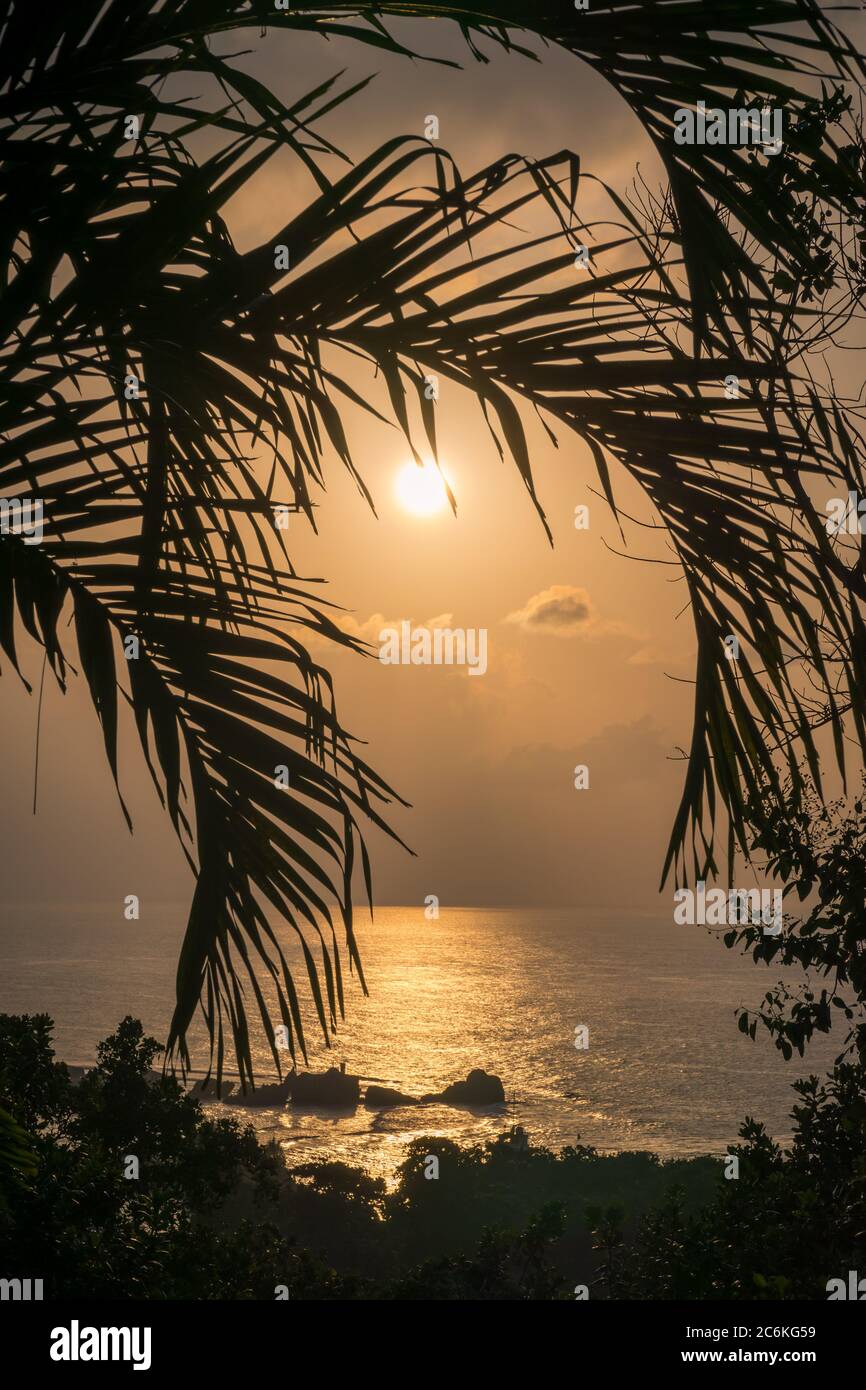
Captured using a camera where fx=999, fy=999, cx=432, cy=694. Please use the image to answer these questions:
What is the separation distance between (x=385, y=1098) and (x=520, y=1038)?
14.8 m

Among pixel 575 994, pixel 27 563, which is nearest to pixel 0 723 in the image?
pixel 27 563

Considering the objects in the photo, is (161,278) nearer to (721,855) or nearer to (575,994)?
(721,855)

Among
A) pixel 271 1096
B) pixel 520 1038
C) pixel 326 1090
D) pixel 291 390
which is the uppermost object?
pixel 291 390

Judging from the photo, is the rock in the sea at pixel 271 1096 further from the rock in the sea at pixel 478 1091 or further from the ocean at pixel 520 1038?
the rock in the sea at pixel 478 1091

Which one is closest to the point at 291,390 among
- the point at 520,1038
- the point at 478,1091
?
the point at 478,1091

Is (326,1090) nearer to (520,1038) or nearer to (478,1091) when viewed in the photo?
(478,1091)

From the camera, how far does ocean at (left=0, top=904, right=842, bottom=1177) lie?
43.2 m

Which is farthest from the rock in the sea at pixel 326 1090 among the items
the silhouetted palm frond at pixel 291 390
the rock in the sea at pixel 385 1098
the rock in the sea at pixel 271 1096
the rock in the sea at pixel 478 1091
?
the silhouetted palm frond at pixel 291 390

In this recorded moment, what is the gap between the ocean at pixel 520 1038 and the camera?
4322 centimetres

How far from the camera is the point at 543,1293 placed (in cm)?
1229

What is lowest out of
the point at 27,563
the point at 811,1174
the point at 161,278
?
the point at 811,1174

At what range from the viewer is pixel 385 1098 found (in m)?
47.8

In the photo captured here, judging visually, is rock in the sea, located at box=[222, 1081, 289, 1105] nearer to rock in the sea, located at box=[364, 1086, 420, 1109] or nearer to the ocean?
the ocean
